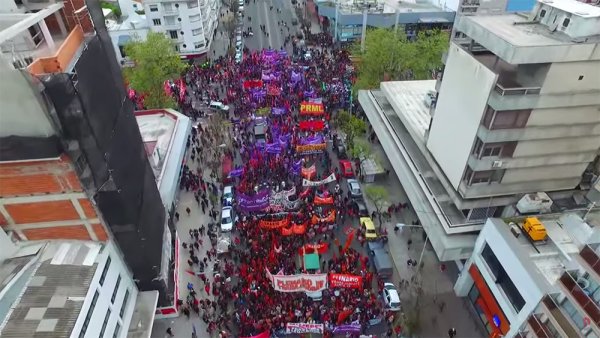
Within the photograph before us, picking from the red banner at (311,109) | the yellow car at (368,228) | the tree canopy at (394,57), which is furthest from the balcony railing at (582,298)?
the tree canopy at (394,57)

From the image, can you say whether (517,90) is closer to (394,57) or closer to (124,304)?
(124,304)

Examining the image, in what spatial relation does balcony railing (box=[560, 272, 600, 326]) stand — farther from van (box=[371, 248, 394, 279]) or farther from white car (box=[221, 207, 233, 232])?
white car (box=[221, 207, 233, 232])

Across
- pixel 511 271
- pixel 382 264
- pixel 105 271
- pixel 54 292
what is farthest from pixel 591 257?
pixel 54 292

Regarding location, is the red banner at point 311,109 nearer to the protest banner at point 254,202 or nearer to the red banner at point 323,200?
the red banner at point 323,200

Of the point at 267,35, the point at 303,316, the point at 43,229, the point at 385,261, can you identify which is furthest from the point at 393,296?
the point at 267,35

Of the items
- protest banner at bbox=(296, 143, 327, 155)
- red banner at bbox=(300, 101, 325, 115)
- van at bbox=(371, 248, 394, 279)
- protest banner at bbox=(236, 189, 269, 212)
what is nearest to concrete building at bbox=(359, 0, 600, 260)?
van at bbox=(371, 248, 394, 279)

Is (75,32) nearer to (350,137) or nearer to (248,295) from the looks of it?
(248,295)

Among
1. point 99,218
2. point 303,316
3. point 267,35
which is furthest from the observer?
point 267,35
